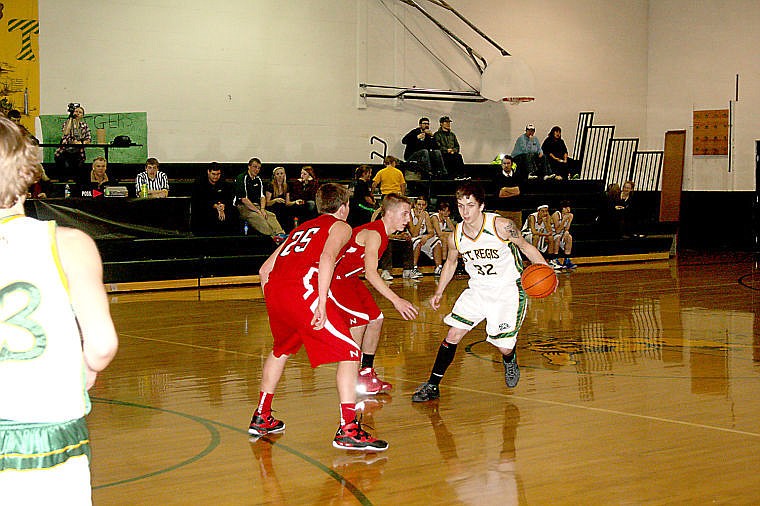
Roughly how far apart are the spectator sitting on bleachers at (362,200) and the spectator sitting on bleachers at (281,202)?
37.1 inches

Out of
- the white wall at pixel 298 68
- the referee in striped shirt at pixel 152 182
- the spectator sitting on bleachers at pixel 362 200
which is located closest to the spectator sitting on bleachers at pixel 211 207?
the referee in striped shirt at pixel 152 182

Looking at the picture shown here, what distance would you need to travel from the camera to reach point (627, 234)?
64.6ft

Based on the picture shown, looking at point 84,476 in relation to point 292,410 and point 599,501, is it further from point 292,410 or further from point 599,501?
point 292,410

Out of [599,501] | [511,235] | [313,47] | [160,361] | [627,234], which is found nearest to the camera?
[599,501]

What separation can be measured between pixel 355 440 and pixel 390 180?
11484 millimetres

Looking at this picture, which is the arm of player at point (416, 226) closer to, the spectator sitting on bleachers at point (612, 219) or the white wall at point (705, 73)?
the spectator sitting on bleachers at point (612, 219)

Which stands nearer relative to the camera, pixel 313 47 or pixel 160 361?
pixel 160 361

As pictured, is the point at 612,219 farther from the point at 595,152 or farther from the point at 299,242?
the point at 299,242

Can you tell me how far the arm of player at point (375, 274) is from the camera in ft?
18.0

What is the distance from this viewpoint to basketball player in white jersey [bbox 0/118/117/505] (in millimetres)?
2061

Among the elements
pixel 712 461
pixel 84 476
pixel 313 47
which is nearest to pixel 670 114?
pixel 313 47

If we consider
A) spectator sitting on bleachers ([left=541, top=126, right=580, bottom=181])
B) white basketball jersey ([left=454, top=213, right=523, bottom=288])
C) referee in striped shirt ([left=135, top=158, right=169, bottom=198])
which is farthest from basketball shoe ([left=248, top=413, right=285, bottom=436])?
spectator sitting on bleachers ([left=541, top=126, right=580, bottom=181])

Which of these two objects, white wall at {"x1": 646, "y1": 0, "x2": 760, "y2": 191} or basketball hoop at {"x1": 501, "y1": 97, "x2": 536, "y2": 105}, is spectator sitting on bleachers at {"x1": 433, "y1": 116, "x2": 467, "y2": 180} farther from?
white wall at {"x1": 646, "y1": 0, "x2": 760, "y2": 191}

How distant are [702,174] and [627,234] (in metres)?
3.78
